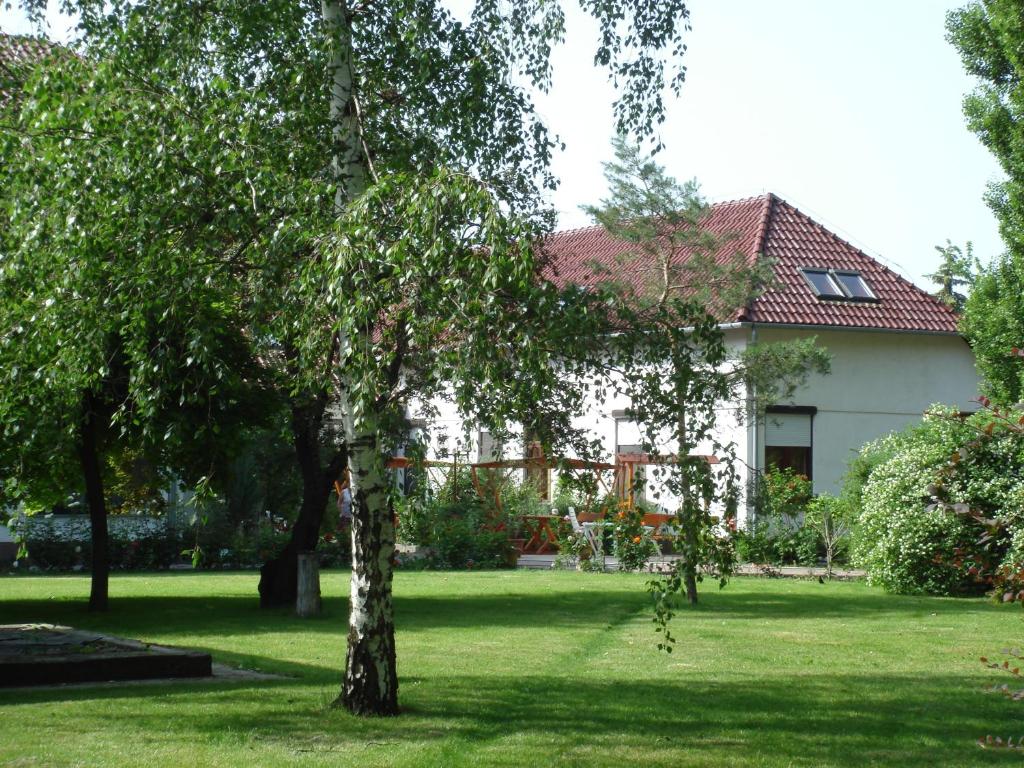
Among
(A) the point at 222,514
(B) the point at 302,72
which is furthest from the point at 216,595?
(B) the point at 302,72

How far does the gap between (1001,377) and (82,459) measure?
1537 centimetres

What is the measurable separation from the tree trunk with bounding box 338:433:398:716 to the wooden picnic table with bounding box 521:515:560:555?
21.7m

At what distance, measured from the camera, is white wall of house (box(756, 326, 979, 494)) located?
3191 cm

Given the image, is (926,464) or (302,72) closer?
(302,72)

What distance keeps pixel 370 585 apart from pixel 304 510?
903cm

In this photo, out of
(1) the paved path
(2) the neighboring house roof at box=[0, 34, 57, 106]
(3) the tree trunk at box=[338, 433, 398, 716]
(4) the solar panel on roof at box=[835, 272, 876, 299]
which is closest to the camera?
(3) the tree trunk at box=[338, 433, 398, 716]

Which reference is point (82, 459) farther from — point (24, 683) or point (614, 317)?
point (614, 317)

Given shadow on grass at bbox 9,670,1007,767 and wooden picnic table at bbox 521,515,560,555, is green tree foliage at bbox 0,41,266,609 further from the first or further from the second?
wooden picnic table at bbox 521,515,560,555

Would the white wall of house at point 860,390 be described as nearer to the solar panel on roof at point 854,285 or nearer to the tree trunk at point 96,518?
the solar panel on roof at point 854,285

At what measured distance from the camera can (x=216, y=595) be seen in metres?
21.1

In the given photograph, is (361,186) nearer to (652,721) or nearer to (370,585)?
(370,585)

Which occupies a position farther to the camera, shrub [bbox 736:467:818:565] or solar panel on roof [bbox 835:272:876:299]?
solar panel on roof [bbox 835:272:876:299]

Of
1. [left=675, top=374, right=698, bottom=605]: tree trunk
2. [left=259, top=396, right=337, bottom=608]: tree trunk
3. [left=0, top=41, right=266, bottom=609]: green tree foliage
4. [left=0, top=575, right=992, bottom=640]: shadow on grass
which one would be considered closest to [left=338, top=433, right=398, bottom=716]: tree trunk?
[left=0, top=41, right=266, bottom=609]: green tree foliage

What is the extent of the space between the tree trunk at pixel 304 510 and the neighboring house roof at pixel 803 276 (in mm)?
13457
